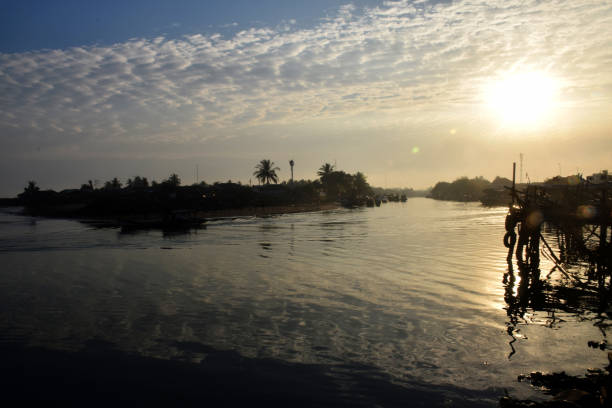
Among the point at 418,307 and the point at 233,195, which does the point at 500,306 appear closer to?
the point at 418,307

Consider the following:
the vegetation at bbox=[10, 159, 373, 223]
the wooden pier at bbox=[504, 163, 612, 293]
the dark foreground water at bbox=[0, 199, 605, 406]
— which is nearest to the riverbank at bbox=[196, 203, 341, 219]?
the vegetation at bbox=[10, 159, 373, 223]

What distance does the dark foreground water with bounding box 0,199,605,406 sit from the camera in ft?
28.6

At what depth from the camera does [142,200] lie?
89.8m

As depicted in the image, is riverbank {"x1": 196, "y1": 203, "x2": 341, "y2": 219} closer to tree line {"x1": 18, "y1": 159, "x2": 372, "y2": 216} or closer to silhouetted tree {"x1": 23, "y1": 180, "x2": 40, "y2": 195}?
tree line {"x1": 18, "y1": 159, "x2": 372, "y2": 216}

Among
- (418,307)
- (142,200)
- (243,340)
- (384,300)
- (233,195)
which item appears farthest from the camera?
(233,195)

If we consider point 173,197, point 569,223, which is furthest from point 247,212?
point 569,223

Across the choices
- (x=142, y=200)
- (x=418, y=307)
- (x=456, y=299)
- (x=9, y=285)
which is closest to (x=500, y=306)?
(x=456, y=299)

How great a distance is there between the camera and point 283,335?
11.7 m

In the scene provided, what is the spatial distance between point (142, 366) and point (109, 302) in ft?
22.0

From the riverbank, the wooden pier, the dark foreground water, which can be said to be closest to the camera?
the dark foreground water

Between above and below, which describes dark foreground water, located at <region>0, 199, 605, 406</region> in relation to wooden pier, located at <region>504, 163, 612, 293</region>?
below

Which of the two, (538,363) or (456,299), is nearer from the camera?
(538,363)

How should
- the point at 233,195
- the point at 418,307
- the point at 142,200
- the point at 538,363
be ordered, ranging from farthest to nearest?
the point at 233,195 < the point at 142,200 < the point at 418,307 < the point at 538,363

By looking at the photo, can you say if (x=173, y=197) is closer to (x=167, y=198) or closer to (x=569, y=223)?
(x=167, y=198)
